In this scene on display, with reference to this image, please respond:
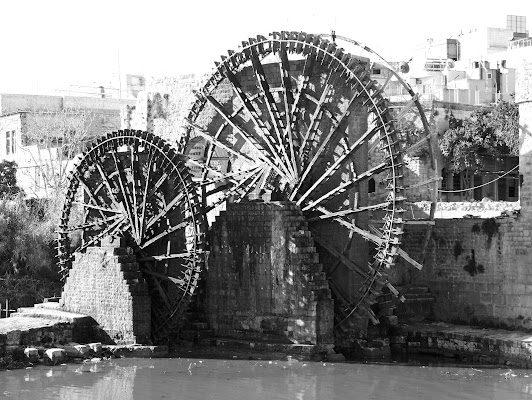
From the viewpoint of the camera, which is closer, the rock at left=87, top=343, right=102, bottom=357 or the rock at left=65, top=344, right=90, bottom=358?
the rock at left=65, top=344, right=90, bottom=358

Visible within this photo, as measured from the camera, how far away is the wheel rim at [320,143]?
1630 cm

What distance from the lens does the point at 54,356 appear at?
599 inches

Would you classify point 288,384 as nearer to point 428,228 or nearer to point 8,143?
point 428,228

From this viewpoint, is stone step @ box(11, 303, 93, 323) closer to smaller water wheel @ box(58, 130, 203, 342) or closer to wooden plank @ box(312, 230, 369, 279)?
smaller water wheel @ box(58, 130, 203, 342)

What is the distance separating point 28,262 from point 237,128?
8580mm

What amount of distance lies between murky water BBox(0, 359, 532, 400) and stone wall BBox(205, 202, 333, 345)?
0.73 metres

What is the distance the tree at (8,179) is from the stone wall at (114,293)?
1102 centimetres

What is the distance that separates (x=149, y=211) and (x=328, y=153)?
3322mm

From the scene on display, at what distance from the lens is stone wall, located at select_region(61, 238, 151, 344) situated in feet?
53.0

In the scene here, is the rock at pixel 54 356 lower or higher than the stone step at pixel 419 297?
lower

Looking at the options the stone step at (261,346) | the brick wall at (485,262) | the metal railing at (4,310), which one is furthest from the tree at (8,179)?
the brick wall at (485,262)

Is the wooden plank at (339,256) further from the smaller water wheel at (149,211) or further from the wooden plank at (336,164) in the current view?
the smaller water wheel at (149,211)

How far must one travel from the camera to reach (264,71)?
18297 mm

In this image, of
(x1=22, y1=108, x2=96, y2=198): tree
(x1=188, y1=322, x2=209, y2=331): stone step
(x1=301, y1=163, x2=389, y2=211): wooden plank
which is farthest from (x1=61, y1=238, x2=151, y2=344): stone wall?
(x1=22, y1=108, x2=96, y2=198): tree
